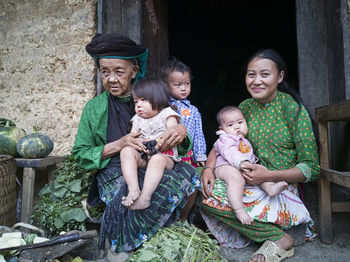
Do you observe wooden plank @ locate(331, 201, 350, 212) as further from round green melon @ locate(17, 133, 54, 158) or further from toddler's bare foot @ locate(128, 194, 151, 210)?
round green melon @ locate(17, 133, 54, 158)

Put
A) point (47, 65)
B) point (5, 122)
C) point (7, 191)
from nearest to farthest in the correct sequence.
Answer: point (7, 191), point (5, 122), point (47, 65)

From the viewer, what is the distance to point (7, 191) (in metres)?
2.51

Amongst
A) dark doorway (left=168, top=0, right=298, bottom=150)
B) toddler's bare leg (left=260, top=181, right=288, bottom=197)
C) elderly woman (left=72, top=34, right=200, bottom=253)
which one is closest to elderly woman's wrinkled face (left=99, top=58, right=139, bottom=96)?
elderly woman (left=72, top=34, right=200, bottom=253)

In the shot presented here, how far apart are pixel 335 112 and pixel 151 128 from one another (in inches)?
59.3

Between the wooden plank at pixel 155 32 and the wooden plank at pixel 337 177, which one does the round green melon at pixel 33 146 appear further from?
the wooden plank at pixel 337 177

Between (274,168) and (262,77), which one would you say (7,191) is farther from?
(262,77)

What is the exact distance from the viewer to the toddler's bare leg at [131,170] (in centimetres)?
187

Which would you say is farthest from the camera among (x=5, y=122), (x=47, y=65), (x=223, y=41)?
(x=223, y=41)

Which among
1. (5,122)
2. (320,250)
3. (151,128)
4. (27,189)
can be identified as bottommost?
(320,250)

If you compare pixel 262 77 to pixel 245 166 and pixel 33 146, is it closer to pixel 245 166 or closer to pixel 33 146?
pixel 245 166

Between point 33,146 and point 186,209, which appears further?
point 33,146

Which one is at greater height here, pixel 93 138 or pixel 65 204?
→ pixel 93 138

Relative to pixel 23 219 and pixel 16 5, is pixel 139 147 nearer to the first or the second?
pixel 23 219

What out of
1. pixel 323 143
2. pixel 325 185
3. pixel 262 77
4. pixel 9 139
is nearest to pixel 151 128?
pixel 262 77
